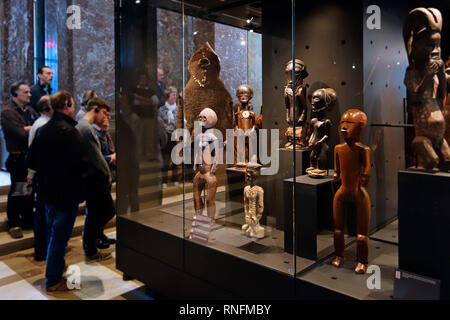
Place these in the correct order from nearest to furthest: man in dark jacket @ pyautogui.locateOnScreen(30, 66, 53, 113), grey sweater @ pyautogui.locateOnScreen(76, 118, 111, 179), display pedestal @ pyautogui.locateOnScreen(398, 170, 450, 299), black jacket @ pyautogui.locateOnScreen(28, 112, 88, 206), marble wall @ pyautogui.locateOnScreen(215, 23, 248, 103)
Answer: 1. display pedestal @ pyautogui.locateOnScreen(398, 170, 450, 299)
2. marble wall @ pyautogui.locateOnScreen(215, 23, 248, 103)
3. black jacket @ pyautogui.locateOnScreen(28, 112, 88, 206)
4. grey sweater @ pyautogui.locateOnScreen(76, 118, 111, 179)
5. man in dark jacket @ pyautogui.locateOnScreen(30, 66, 53, 113)

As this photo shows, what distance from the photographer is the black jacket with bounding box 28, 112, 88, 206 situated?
2.72 m

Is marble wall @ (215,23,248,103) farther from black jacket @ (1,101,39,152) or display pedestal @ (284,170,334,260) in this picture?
black jacket @ (1,101,39,152)

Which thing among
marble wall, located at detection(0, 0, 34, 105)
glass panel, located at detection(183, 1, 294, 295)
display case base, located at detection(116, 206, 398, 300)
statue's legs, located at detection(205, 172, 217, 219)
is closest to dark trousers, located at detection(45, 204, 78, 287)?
display case base, located at detection(116, 206, 398, 300)

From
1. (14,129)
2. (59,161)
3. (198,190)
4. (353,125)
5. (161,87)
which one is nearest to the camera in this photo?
(353,125)

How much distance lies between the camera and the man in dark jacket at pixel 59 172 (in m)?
2.73

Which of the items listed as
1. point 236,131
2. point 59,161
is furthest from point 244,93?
point 59,161

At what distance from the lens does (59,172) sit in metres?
2.73

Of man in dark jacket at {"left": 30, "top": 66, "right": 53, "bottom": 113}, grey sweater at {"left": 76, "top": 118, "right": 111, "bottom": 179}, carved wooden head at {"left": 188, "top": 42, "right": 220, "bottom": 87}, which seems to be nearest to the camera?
carved wooden head at {"left": 188, "top": 42, "right": 220, "bottom": 87}

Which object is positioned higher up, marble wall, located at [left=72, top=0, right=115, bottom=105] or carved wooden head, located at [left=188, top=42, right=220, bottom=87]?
marble wall, located at [left=72, top=0, right=115, bottom=105]

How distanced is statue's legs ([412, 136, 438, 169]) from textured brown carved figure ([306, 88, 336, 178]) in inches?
21.1

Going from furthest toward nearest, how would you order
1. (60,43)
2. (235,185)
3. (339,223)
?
(60,43) → (235,185) → (339,223)

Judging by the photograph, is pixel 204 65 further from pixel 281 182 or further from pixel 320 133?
pixel 281 182

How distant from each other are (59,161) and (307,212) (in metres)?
1.88
